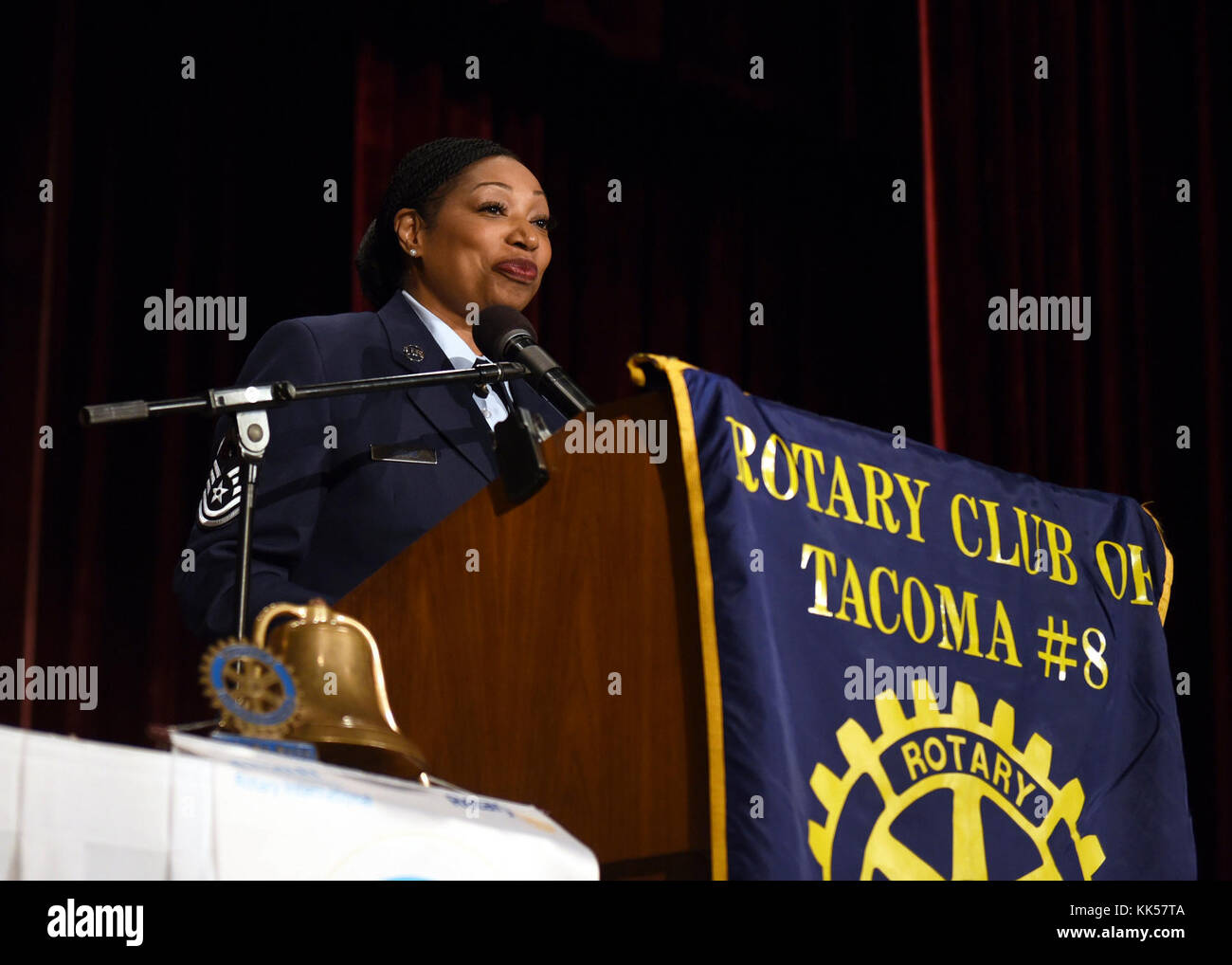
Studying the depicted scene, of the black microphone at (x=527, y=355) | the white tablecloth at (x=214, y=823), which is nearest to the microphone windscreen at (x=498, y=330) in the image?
the black microphone at (x=527, y=355)

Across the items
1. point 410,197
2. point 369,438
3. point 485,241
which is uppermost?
point 410,197

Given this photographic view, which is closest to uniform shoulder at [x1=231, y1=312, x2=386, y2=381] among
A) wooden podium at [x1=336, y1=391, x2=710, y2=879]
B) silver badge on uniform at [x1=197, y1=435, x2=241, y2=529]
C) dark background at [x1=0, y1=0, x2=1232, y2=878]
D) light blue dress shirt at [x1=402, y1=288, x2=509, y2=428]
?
light blue dress shirt at [x1=402, y1=288, x2=509, y2=428]

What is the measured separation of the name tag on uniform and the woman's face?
420 millimetres

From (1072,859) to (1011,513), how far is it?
40cm

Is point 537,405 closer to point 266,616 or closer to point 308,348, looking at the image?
Result: point 308,348

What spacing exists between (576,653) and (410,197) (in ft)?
3.89

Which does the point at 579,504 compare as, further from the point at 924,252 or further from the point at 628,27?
the point at 924,252

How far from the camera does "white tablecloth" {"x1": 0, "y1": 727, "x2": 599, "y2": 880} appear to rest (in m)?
0.78

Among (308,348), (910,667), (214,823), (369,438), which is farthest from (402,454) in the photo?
(214,823)

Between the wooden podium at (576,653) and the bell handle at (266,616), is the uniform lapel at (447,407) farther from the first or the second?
the bell handle at (266,616)

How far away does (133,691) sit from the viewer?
3270 millimetres

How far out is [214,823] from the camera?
82 cm

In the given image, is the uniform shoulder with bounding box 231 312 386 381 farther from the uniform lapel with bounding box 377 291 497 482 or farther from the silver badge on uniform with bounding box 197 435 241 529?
the silver badge on uniform with bounding box 197 435 241 529
